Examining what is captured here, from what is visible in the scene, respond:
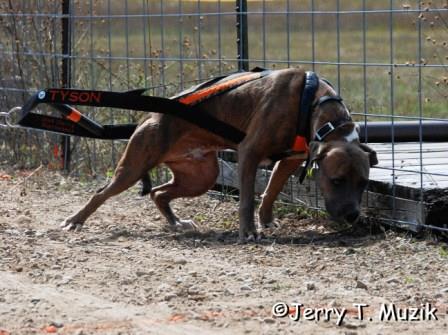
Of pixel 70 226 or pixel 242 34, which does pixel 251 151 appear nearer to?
pixel 70 226

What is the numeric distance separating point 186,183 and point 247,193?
887 millimetres

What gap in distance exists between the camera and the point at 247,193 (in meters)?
8.09

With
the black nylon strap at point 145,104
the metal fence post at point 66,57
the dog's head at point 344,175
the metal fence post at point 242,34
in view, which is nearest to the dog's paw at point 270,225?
the black nylon strap at point 145,104

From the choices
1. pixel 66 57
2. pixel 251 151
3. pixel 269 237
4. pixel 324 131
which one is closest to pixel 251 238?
pixel 269 237

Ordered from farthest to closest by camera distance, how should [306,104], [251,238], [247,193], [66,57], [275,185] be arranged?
[66,57] < [275,185] < [247,193] < [251,238] < [306,104]

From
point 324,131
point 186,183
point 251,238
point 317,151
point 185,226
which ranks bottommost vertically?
point 185,226

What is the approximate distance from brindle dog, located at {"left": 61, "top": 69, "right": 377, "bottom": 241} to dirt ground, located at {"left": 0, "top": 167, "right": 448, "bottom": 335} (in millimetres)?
235

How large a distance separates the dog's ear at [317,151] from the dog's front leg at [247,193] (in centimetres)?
53

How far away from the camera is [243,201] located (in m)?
8.09

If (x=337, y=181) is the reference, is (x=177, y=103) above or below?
above

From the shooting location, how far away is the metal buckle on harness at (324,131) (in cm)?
763

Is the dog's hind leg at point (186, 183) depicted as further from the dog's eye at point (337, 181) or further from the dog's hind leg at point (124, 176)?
the dog's eye at point (337, 181)

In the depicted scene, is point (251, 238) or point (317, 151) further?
point (251, 238)

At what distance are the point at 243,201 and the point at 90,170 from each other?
12.0 ft
